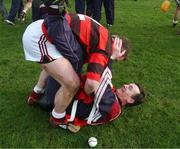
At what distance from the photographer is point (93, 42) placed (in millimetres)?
3580

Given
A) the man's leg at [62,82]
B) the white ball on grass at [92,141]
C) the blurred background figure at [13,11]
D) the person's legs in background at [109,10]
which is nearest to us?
the man's leg at [62,82]

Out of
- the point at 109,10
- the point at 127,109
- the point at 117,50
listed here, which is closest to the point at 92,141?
the point at 127,109

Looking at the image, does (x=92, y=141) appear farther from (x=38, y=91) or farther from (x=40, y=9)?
(x=40, y=9)

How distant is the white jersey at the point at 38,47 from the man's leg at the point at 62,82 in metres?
0.07

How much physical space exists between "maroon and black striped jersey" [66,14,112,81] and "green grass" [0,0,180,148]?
0.73 m

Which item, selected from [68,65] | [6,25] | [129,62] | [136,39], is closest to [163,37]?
[136,39]

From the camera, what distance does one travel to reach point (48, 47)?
11.6 ft

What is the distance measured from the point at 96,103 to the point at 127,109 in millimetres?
623

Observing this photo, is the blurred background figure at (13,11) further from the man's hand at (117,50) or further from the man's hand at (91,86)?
the man's hand at (91,86)

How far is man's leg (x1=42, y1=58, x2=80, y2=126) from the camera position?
3.49 m

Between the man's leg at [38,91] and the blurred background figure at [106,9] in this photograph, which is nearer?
the man's leg at [38,91]

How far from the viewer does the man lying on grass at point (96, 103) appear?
12.4ft

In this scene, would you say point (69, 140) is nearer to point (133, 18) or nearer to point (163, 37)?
point (163, 37)

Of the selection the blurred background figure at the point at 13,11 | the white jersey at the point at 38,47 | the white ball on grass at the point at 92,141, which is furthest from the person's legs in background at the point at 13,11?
the white ball on grass at the point at 92,141
